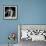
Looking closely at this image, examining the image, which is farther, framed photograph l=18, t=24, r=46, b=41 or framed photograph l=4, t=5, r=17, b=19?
framed photograph l=4, t=5, r=17, b=19

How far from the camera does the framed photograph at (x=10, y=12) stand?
4547 mm

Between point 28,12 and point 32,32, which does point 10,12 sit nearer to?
point 28,12

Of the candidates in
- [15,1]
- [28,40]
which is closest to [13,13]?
[15,1]

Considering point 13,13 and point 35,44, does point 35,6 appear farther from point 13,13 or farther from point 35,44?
point 35,44

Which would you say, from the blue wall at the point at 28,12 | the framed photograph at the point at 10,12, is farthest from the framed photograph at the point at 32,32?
the framed photograph at the point at 10,12

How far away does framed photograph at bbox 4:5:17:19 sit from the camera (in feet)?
14.9

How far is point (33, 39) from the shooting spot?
4336mm

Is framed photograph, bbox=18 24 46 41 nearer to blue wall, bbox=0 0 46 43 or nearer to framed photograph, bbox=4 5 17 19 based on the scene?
blue wall, bbox=0 0 46 43

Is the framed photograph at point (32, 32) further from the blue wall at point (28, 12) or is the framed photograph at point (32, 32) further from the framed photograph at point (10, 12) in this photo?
the framed photograph at point (10, 12)

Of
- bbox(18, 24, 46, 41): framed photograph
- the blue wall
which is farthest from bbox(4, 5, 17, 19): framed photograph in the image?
bbox(18, 24, 46, 41): framed photograph

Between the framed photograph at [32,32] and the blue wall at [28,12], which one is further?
the blue wall at [28,12]

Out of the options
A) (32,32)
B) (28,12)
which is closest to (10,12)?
(28,12)

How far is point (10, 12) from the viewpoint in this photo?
456 centimetres

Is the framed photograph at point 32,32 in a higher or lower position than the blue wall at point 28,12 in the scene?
lower
